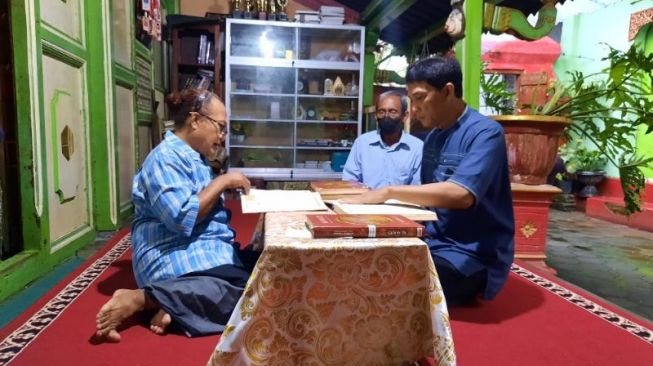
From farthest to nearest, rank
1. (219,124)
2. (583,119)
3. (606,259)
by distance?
(606,259)
(583,119)
(219,124)

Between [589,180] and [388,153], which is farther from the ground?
[388,153]

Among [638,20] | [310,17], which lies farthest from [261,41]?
[638,20]

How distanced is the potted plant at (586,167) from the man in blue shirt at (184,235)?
5977 millimetres

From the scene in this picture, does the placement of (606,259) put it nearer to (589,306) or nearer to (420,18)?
(589,306)

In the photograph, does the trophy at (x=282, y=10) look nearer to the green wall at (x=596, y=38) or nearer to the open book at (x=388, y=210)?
the green wall at (x=596, y=38)

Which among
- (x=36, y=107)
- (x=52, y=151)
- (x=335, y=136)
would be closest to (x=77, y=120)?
(x=52, y=151)

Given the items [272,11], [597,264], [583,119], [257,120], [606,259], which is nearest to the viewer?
[583,119]

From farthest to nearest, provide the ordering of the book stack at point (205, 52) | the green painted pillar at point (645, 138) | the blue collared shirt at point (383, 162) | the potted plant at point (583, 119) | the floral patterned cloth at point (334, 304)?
the book stack at point (205, 52) → the green painted pillar at point (645, 138) → the blue collared shirt at point (383, 162) → the potted plant at point (583, 119) → the floral patterned cloth at point (334, 304)

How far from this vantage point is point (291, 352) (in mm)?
1257

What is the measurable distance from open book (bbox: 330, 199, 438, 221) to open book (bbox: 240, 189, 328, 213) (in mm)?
85

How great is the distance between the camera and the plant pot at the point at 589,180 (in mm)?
6344

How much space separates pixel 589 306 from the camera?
2240 mm

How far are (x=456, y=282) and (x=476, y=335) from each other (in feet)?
0.73

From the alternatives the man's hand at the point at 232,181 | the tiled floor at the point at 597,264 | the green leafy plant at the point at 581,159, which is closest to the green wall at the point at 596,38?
the green leafy plant at the point at 581,159
